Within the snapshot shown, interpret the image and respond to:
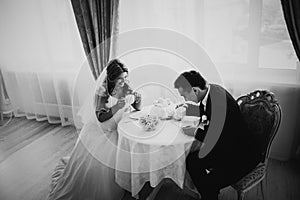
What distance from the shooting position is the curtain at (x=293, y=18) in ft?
6.89

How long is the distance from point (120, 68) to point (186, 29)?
2.90 feet

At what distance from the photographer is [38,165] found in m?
2.84

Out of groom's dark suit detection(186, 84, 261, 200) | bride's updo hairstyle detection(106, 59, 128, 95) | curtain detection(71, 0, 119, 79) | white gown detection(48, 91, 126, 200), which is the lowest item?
white gown detection(48, 91, 126, 200)

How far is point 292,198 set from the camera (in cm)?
213

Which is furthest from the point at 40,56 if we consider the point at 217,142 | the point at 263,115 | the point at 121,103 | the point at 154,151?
the point at 263,115

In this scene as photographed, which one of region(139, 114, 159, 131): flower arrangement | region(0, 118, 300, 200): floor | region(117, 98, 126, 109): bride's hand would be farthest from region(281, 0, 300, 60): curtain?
region(117, 98, 126, 109): bride's hand

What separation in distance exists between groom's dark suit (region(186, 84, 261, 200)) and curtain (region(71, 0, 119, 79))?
1519 millimetres

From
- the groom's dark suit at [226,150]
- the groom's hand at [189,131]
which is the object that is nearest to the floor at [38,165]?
the groom's dark suit at [226,150]

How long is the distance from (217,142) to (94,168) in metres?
1.02

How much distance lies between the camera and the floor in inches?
89.7

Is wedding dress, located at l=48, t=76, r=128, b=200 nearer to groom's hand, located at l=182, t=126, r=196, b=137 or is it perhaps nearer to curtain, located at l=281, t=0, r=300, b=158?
groom's hand, located at l=182, t=126, r=196, b=137

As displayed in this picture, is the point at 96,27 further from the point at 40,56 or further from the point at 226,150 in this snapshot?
the point at 226,150

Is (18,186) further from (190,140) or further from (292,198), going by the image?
(292,198)

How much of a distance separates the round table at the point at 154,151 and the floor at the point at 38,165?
641 millimetres
